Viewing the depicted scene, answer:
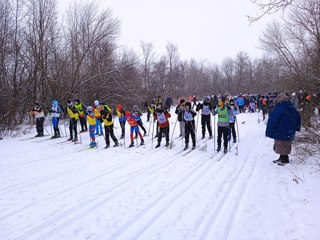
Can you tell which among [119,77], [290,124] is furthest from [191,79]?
[290,124]

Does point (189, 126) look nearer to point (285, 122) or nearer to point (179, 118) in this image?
point (179, 118)

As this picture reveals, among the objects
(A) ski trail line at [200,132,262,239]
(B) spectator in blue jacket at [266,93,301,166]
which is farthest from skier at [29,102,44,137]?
(B) spectator in blue jacket at [266,93,301,166]

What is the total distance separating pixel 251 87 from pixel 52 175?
215ft

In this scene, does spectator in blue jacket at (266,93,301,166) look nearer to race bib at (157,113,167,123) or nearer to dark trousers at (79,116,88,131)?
race bib at (157,113,167,123)

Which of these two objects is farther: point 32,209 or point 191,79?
point 191,79

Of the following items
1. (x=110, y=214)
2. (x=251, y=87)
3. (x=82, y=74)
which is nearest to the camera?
(x=110, y=214)

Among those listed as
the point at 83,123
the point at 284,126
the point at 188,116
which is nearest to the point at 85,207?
the point at 284,126

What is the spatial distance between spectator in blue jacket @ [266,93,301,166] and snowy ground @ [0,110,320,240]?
1.48 ft

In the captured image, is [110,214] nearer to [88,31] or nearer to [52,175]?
[52,175]

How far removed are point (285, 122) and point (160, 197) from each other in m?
4.23

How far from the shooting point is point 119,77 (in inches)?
928

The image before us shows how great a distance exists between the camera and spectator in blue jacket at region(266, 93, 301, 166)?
22.4 feet

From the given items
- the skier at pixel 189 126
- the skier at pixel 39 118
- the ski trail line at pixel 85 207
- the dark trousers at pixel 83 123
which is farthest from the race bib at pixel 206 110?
the skier at pixel 39 118

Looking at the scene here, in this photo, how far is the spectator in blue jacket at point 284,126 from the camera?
684cm
